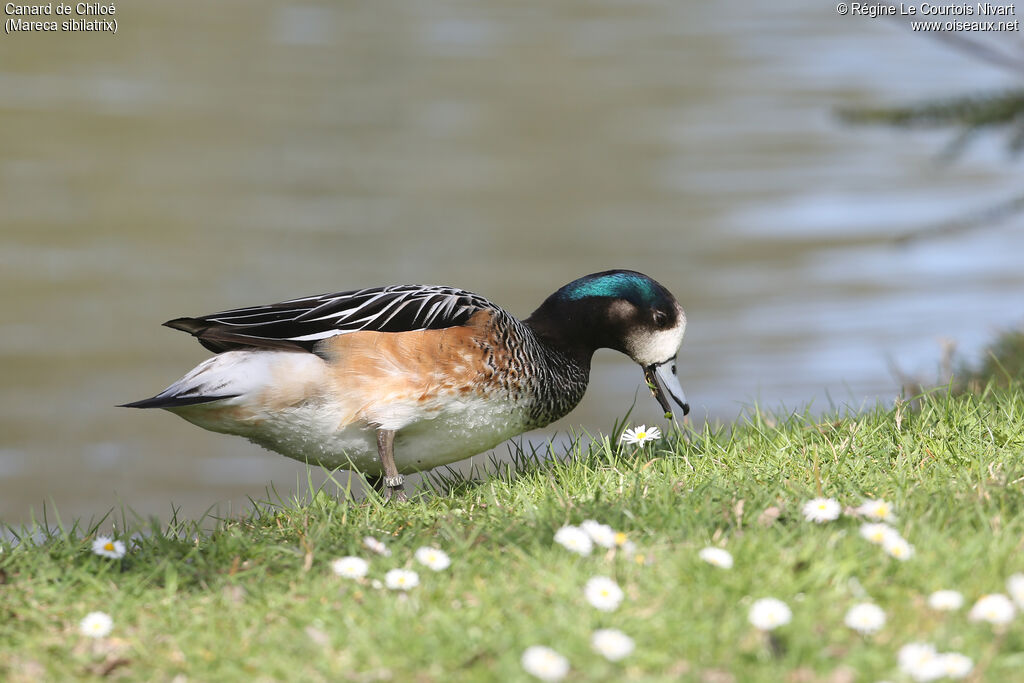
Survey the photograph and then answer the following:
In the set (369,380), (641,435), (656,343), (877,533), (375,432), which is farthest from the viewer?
(656,343)

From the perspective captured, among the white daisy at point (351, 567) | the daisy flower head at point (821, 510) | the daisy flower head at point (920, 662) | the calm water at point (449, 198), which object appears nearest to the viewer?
the daisy flower head at point (920, 662)

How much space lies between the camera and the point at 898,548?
3096 mm

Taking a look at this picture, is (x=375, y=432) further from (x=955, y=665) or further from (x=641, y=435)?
(x=955, y=665)

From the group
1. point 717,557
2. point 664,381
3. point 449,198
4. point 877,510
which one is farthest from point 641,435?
point 449,198

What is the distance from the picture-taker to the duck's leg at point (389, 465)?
4.39 meters

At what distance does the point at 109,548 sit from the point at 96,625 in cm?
51

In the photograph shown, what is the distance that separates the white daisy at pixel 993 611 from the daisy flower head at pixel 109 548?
2206 millimetres

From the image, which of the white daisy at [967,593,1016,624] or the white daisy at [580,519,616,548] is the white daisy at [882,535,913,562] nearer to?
the white daisy at [967,593,1016,624]

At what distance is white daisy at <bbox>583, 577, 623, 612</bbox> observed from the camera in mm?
2930

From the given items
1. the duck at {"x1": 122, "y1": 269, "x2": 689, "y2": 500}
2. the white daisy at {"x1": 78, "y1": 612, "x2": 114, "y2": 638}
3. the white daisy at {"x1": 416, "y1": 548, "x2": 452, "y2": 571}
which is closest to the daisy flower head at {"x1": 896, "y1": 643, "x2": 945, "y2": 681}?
the white daisy at {"x1": 416, "y1": 548, "x2": 452, "y2": 571}

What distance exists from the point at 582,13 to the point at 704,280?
37.5 feet

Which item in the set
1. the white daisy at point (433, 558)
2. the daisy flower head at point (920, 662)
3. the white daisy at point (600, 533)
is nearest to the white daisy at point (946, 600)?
the daisy flower head at point (920, 662)

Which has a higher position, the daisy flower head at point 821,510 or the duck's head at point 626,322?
the duck's head at point 626,322

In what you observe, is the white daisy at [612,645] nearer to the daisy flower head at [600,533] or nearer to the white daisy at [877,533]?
the daisy flower head at [600,533]
